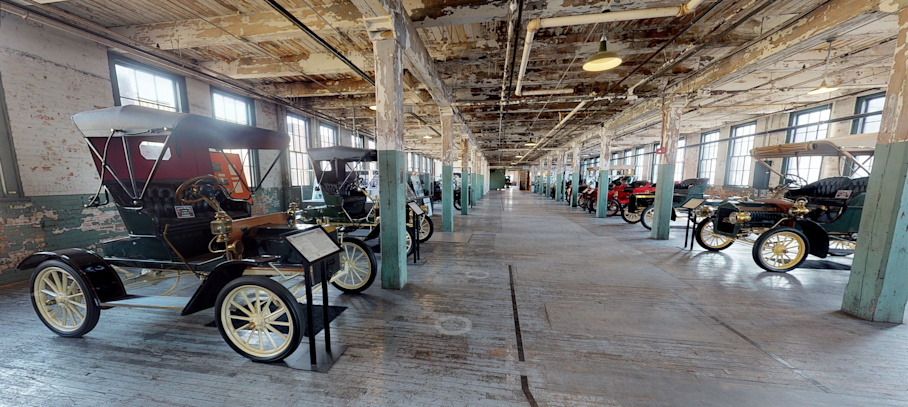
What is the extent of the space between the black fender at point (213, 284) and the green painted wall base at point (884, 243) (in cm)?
614

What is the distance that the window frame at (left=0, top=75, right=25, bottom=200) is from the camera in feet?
12.5

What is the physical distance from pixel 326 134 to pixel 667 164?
11.5 m

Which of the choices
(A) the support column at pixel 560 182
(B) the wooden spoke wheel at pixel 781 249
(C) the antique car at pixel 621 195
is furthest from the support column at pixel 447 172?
(A) the support column at pixel 560 182

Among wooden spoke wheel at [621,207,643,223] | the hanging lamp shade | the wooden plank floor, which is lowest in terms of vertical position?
the wooden plank floor

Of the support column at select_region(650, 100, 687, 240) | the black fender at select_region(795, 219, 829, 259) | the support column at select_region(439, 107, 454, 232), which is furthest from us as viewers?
the support column at select_region(439, 107, 454, 232)

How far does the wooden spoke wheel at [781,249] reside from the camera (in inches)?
175

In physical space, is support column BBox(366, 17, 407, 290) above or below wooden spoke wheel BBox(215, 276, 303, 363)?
above

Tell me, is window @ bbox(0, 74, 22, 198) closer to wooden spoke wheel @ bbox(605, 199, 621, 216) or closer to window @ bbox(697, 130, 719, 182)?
wooden spoke wheel @ bbox(605, 199, 621, 216)

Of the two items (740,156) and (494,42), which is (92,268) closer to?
(494,42)

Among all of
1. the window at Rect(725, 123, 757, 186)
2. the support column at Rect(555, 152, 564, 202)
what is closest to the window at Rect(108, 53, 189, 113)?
the support column at Rect(555, 152, 564, 202)

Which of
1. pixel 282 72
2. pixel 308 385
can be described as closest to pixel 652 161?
pixel 282 72

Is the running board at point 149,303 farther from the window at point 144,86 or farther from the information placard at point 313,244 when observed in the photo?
the window at point 144,86

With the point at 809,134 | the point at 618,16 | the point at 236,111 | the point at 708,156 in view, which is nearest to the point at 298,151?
the point at 236,111

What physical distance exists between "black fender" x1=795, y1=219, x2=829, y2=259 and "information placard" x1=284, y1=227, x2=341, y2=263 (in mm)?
7066
